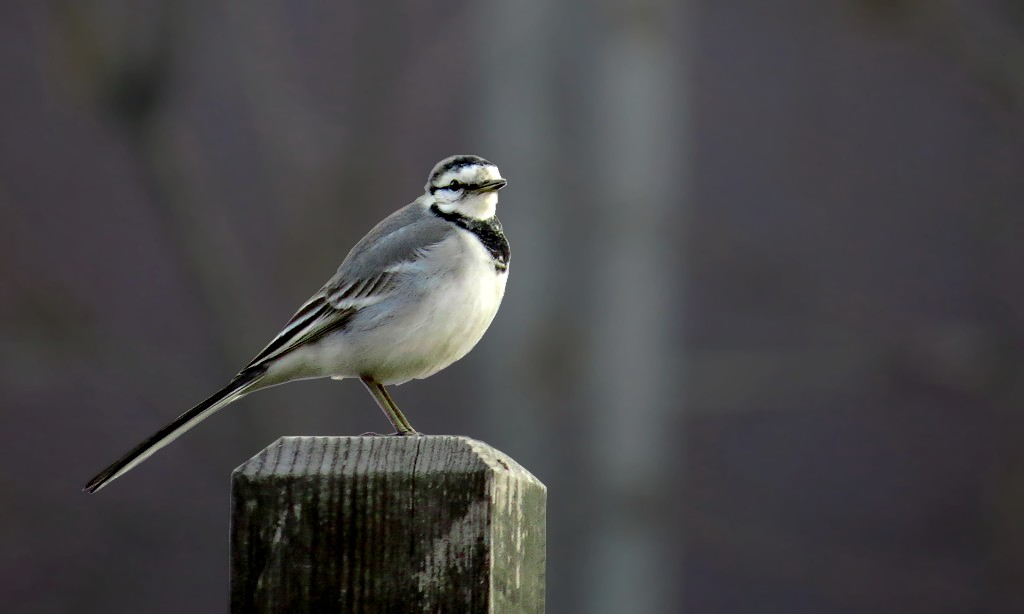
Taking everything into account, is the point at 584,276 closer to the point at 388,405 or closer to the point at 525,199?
the point at 525,199

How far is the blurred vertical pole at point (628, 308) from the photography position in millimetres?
7992

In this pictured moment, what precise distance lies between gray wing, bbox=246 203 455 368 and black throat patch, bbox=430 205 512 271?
41 mm

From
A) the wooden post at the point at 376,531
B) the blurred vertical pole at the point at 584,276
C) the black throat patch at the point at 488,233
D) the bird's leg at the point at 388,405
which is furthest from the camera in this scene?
the blurred vertical pole at the point at 584,276

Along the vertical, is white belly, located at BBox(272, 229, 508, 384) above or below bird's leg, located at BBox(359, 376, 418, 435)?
above

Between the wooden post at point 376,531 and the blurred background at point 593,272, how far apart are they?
5715mm

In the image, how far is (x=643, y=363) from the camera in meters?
8.16

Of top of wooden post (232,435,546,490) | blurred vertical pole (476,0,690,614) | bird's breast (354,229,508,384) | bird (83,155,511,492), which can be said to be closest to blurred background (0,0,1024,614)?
blurred vertical pole (476,0,690,614)

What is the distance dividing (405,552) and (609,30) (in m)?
6.14

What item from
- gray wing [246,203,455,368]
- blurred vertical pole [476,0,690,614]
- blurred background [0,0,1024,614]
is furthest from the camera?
blurred background [0,0,1024,614]

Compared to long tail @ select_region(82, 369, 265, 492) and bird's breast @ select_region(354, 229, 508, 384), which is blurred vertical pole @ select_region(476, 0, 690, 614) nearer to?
bird's breast @ select_region(354, 229, 508, 384)

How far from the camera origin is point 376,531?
230 cm

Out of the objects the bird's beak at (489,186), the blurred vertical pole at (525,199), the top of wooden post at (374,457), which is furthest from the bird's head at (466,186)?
the blurred vertical pole at (525,199)

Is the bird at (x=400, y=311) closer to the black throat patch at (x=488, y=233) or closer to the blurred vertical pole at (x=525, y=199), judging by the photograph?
the black throat patch at (x=488, y=233)

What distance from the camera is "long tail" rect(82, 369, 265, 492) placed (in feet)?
9.68
